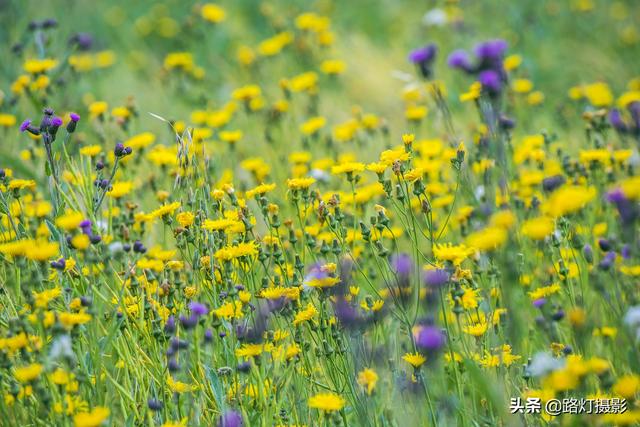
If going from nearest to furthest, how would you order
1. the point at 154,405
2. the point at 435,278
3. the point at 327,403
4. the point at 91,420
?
the point at 91,420
the point at 327,403
the point at 154,405
the point at 435,278

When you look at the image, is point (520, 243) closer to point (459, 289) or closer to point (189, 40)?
point (459, 289)

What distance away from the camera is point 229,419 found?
175 cm

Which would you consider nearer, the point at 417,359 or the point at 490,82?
the point at 417,359

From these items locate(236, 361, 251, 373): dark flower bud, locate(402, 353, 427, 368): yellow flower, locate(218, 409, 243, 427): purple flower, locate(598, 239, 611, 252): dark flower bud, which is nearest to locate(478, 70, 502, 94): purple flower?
locate(598, 239, 611, 252): dark flower bud

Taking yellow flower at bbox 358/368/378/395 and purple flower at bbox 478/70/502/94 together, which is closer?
yellow flower at bbox 358/368/378/395

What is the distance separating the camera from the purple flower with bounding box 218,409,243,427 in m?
1.72

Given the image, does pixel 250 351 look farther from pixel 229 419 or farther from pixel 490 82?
pixel 490 82

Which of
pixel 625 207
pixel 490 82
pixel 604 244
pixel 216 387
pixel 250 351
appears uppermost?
pixel 490 82

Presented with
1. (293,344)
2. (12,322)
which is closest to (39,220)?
(12,322)

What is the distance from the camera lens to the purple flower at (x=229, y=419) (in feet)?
5.66

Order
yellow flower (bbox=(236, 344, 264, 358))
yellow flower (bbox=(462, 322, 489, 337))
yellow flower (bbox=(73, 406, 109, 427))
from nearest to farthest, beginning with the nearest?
yellow flower (bbox=(73, 406, 109, 427)), yellow flower (bbox=(236, 344, 264, 358)), yellow flower (bbox=(462, 322, 489, 337))

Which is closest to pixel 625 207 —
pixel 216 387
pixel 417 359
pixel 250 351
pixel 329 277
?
pixel 417 359

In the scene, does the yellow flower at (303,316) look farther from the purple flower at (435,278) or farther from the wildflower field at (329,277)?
the purple flower at (435,278)

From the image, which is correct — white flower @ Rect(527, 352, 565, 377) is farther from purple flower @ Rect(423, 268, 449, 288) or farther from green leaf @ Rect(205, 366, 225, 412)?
green leaf @ Rect(205, 366, 225, 412)
